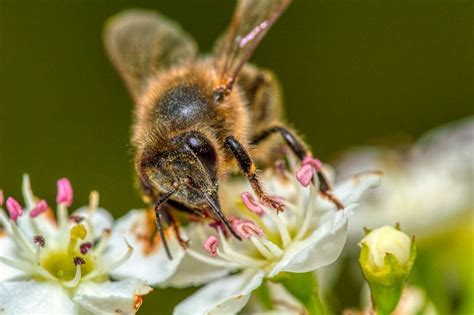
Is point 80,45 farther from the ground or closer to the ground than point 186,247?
closer to the ground

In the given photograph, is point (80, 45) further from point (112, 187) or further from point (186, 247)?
point (186, 247)

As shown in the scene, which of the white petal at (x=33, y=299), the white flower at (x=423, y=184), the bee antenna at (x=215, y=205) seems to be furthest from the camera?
the white flower at (x=423, y=184)

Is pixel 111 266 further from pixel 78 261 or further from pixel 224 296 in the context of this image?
pixel 224 296

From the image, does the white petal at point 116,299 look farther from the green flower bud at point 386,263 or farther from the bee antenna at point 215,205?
the green flower bud at point 386,263

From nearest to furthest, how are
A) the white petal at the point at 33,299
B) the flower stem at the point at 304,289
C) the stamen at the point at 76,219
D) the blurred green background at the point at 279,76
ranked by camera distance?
the white petal at the point at 33,299 → the flower stem at the point at 304,289 → the stamen at the point at 76,219 → the blurred green background at the point at 279,76

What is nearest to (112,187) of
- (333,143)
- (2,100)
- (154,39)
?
(2,100)

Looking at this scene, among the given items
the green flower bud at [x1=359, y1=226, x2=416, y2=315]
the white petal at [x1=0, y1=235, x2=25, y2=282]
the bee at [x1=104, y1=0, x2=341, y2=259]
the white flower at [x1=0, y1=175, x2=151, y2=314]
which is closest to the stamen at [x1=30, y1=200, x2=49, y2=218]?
the white flower at [x1=0, y1=175, x2=151, y2=314]

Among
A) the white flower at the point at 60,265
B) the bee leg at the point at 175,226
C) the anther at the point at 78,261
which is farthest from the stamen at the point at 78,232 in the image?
the bee leg at the point at 175,226

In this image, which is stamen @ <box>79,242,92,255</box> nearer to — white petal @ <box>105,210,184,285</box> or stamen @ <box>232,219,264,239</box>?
white petal @ <box>105,210,184,285</box>
